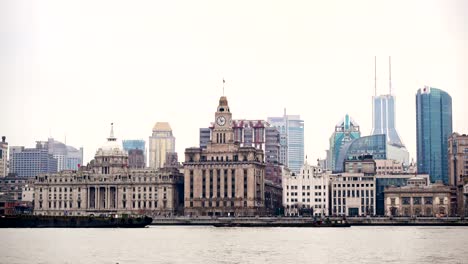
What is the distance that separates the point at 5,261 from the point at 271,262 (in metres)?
31.0

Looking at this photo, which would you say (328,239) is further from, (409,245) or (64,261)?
(64,261)

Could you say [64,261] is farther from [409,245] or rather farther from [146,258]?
[409,245]

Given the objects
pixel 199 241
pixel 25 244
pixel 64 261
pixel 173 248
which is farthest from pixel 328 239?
pixel 64 261

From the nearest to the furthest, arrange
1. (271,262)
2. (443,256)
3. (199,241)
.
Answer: (271,262) < (443,256) < (199,241)

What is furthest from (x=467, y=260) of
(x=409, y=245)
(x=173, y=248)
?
(x=173, y=248)

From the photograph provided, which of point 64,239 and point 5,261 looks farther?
point 64,239

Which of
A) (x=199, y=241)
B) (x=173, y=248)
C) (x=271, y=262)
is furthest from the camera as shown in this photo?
(x=199, y=241)

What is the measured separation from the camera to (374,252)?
155m

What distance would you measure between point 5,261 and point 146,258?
56.0 feet

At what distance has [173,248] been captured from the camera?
164375 mm

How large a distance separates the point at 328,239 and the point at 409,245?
2456cm

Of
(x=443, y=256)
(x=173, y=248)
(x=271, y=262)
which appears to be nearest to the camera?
(x=271, y=262)

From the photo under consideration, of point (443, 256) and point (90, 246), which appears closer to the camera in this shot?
point (443, 256)

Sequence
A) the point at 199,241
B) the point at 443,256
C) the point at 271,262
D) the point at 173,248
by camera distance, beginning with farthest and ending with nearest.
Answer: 1. the point at 199,241
2. the point at 173,248
3. the point at 443,256
4. the point at 271,262
